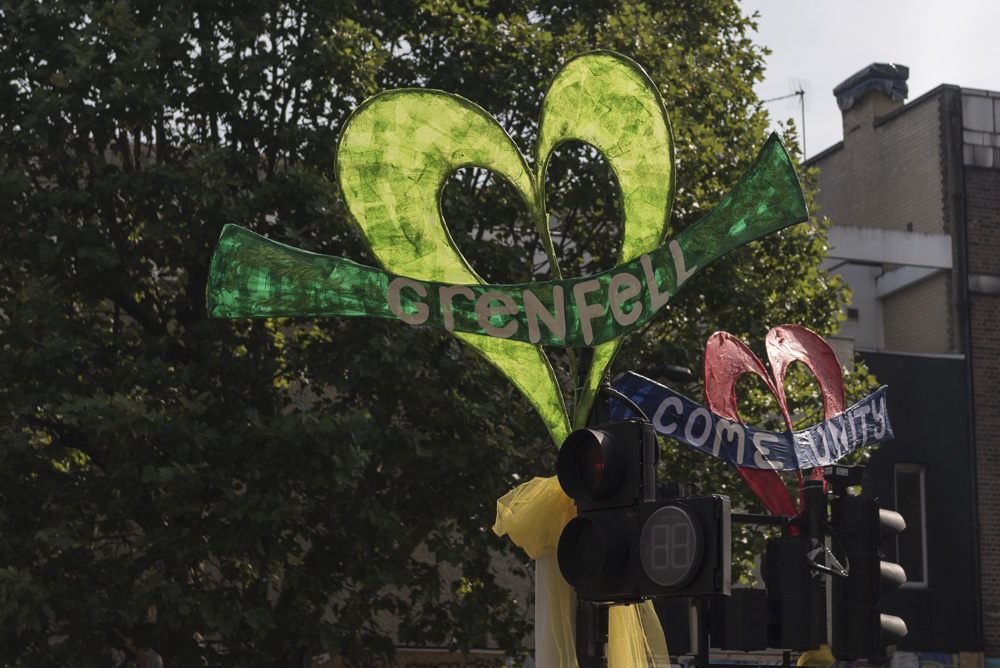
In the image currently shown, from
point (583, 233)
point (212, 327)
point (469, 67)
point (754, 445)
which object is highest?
point (469, 67)

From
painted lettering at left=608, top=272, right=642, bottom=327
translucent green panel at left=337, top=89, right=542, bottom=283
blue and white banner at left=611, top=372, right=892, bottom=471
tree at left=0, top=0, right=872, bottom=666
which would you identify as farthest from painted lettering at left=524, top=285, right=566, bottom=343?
tree at left=0, top=0, right=872, bottom=666

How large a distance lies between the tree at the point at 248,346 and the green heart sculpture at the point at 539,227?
4300 millimetres

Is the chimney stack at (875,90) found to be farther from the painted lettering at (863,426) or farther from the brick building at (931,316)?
the painted lettering at (863,426)

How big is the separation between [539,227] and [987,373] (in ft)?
64.7

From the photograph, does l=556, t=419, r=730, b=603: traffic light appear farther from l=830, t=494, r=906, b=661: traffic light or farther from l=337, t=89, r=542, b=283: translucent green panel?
l=830, t=494, r=906, b=661: traffic light

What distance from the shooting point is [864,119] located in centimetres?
3247

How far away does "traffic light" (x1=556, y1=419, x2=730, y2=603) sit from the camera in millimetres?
5805

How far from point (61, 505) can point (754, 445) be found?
6.55m

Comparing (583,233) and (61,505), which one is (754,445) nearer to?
(583,233)

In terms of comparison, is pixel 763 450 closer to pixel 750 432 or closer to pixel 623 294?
pixel 750 432

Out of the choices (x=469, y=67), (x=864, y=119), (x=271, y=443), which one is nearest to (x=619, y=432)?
(x=271, y=443)

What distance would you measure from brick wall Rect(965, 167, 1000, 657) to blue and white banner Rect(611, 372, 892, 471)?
47.4ft

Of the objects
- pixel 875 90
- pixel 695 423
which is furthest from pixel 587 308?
pixel 875 90

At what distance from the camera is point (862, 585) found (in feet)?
27.3
